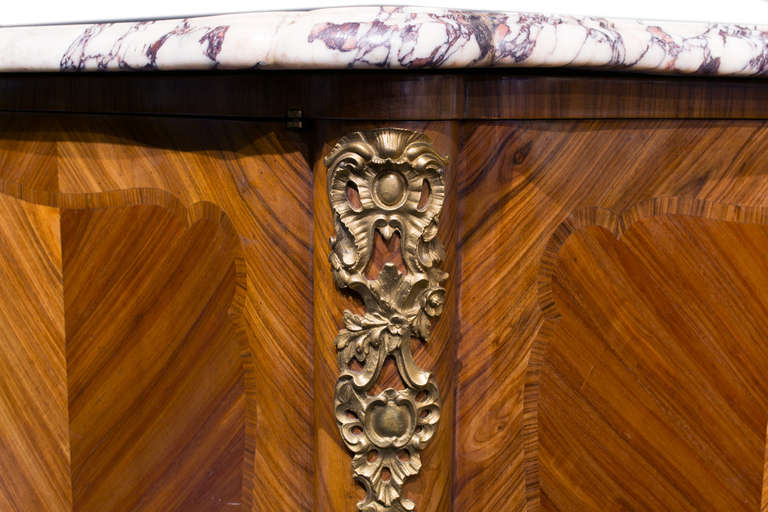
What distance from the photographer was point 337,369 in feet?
1.45

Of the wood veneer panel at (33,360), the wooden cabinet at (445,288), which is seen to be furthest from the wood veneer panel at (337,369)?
the wood veneer panel at (33,360)

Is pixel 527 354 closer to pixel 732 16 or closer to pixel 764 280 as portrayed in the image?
pixel 764 280

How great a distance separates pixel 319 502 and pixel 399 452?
0.06 meters

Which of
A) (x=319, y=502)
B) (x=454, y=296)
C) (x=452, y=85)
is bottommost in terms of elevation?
(x=319, y=502)

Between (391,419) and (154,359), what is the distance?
16 centimetres

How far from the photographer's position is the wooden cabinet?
43cm

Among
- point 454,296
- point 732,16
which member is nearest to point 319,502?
point 454,296

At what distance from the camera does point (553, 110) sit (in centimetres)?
43

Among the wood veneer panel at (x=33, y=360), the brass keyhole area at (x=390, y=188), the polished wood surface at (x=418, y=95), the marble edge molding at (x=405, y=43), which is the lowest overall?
the wood veneer panel at (x=33, y=360)

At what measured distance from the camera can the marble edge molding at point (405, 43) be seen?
37 cm

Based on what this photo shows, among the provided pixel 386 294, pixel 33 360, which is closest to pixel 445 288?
pixel 386 294

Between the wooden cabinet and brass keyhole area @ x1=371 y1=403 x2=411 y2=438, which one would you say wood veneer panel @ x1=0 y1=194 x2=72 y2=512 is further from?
brass keyhole area @ x1=371 y1=403 x2=411 y2=438

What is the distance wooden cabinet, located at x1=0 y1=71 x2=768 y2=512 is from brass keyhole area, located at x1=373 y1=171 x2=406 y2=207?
2cm

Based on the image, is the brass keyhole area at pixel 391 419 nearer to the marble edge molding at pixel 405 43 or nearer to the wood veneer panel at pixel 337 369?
the wood veneer panel at pixel 337 369
